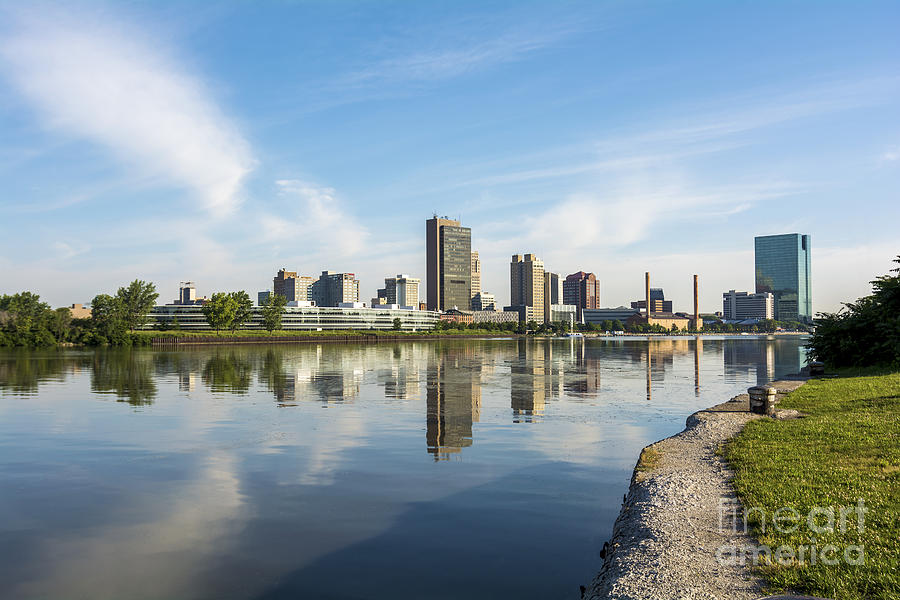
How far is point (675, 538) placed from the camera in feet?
39.3

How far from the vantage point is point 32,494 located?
18359 mm

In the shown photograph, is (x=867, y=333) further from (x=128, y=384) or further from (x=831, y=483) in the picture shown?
(x=128, y=384)

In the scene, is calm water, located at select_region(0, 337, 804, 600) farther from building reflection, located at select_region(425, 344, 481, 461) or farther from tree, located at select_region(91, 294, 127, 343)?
tree, located at select_region(91, 294, 127, 343)

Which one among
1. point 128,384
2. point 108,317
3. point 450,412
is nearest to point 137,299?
point 108,317

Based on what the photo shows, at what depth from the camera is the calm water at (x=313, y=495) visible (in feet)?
41.3

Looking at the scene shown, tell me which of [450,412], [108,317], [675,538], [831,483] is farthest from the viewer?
[108,317]

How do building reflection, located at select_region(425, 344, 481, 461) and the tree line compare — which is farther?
the tree line

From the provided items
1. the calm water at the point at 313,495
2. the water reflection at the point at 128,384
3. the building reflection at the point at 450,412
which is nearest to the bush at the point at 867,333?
the calm water at the point at 313,495

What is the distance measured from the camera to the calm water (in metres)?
12.6

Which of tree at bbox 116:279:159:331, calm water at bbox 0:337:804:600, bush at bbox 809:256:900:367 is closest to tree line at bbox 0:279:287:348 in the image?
tree at bbox 116:279:159:331

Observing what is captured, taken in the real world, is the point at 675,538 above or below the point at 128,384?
above

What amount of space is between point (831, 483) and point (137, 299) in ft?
657

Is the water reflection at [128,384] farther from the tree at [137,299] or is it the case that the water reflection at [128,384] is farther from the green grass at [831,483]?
the tree at [137,299]

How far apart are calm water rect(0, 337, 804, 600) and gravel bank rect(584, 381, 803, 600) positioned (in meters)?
1.13
